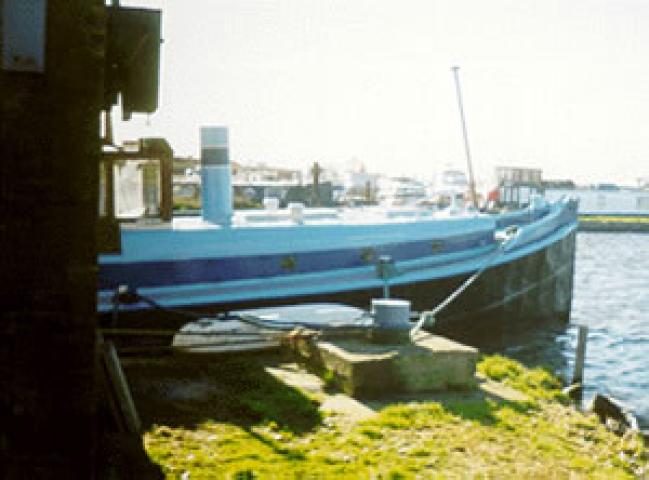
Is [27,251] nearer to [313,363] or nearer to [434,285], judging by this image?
[313,363]

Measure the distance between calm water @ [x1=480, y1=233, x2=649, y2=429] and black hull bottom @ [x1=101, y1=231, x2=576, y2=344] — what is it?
767 mm

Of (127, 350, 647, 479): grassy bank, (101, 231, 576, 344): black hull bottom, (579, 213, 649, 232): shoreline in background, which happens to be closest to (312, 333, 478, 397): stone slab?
(127, 350, 647, 479): grassy bank

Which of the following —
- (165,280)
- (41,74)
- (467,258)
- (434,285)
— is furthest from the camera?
(467,258)

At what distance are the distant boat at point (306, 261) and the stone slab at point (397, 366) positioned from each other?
279 centimetres

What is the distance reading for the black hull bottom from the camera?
41.3ft

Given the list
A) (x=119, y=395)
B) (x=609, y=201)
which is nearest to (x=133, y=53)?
(x=119, y=395)

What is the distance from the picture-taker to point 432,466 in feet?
18.8

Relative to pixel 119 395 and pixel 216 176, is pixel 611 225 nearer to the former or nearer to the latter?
pixel 216 176

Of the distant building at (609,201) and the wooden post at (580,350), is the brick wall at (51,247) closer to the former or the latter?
the wooden post at (580,350)

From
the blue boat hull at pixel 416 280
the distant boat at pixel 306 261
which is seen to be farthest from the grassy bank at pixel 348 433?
the blue boat hull at pixel 416 280

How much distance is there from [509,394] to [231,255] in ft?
21.3

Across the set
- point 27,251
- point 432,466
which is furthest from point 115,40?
point 432,466

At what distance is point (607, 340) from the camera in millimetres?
21203

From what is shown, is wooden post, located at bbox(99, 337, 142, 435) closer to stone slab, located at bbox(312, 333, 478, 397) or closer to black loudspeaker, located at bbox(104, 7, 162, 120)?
stone slab, located at bbox(312, 333, 478, 397)
